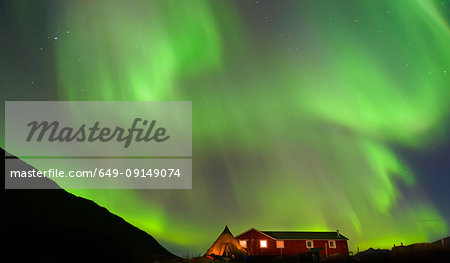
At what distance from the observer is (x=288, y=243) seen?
172 feet

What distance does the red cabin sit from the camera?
52.2m

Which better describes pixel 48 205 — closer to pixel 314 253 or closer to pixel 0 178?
pixel 0 178

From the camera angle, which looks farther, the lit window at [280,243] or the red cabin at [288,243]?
the red cabin at [288,243]

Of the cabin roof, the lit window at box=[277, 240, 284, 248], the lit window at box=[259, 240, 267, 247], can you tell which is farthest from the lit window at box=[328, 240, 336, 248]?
the lit window at box=[259, 240, 267, 247]

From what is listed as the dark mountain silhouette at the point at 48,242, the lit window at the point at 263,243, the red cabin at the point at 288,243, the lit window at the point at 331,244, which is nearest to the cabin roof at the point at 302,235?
the red cabin at the point at 288,243

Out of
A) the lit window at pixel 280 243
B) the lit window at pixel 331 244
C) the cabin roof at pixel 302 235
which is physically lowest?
the lit window at pixel 331 244

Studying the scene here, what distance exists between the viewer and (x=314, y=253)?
35.6m

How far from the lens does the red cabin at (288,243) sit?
52250 mm

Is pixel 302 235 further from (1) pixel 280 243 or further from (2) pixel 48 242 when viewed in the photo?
(2) pixel 48 242

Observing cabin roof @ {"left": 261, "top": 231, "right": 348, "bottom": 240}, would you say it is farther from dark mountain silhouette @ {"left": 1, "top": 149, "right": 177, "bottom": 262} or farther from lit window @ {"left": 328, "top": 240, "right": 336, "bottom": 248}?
dark mountain silhouette @ {"left": 1, "top": 149, "right": 177, "bottom": 262}

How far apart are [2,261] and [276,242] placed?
35702 mm

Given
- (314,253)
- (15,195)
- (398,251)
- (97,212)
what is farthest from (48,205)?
(398,251)

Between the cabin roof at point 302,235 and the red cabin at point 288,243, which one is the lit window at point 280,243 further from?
the cabin roof at point 302,235

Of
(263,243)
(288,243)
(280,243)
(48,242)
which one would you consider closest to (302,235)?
(288,243)
